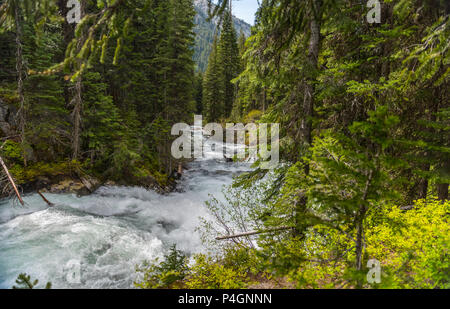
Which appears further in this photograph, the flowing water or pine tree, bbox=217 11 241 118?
pine tree, bbox=217 11 241 118

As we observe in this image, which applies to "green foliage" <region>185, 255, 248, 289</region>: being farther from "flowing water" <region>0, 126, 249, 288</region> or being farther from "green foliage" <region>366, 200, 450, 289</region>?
"green foliage" <region>366, 200, 450, 289</region>

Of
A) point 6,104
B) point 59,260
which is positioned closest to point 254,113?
point 6,104

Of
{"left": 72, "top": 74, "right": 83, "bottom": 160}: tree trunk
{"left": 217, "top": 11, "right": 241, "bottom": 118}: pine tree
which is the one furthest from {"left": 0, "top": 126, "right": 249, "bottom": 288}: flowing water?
{"left": 217, "top": 11, "right": 241, "bottom": 118}: pine tree

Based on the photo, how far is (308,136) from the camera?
5121mm

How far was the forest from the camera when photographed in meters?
2.72

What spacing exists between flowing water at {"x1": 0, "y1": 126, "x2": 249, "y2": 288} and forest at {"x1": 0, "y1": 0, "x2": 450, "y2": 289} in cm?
84

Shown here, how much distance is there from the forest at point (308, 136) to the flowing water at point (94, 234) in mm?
841

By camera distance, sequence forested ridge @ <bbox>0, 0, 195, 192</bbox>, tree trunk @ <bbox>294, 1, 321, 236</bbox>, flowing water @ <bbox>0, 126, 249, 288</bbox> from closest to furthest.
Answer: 1. forested ridge @ <bbox>0, 0, 195, 192</bbox>
2. tree trunk @ <bbox>294, 1, 321, 236</bbox>
3. flowing water @ <bbox>0, 126, 249, 288</bbox>

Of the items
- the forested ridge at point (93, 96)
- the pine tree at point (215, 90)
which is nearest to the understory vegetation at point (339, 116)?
the forested ridge at point (93, 96)

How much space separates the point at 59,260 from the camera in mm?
5695

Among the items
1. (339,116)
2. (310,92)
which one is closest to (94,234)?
(310,92)

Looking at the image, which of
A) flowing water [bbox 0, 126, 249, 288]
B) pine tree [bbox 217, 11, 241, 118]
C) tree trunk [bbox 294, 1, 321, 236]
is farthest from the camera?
pine tree [bbox 217, 11, 241, 118]

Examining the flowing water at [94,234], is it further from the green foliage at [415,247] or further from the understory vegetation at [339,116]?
the green foliage at [415,247]
